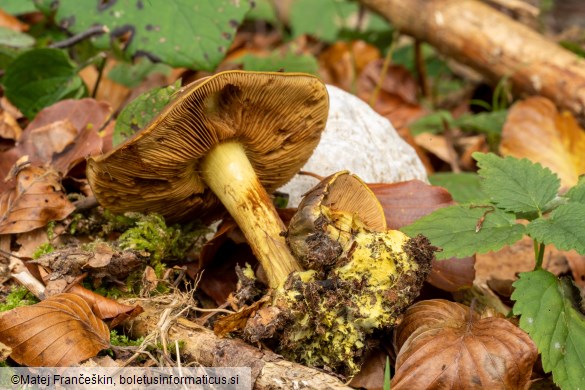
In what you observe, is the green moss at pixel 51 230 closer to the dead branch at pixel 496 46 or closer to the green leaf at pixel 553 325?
the green leaf at pixel 553 325

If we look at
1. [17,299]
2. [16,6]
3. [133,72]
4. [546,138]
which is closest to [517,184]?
[17,299]

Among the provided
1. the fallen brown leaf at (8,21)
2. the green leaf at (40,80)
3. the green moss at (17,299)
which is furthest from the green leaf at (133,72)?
the green moss at (17,299)

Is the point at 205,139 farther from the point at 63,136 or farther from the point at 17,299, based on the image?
the point at 63,136

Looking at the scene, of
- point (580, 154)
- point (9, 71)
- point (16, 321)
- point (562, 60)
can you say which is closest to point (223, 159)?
point (16, 321)

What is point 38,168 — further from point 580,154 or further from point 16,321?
point 580,154

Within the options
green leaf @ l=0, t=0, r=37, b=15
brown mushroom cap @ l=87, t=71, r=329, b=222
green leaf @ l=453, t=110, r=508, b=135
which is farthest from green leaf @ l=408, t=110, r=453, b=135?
green leaf @ l=0, t=0, r=37, b=15

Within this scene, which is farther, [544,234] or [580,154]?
[580,154]
